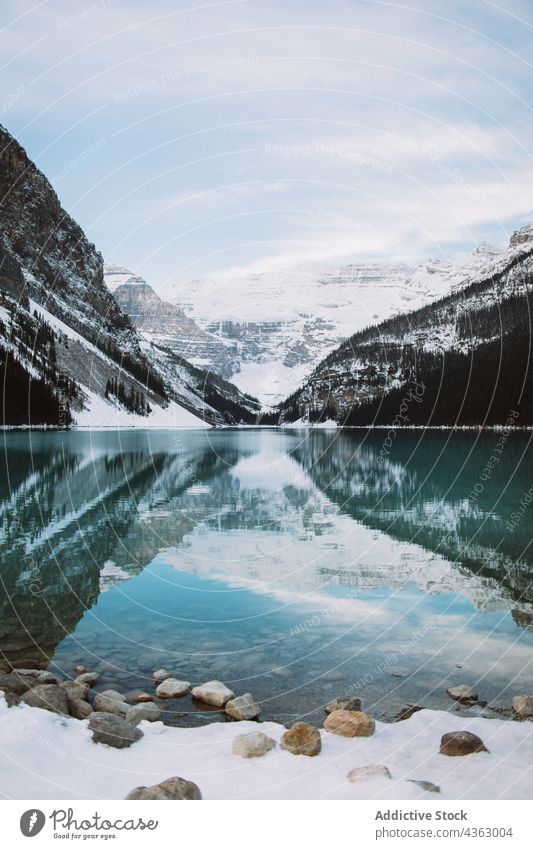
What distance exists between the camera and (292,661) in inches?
502

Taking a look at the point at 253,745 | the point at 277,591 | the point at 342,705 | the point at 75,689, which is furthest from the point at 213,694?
the point at 277,591

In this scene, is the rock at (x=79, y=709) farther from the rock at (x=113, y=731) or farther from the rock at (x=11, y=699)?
the rock at (x=113, y=731)

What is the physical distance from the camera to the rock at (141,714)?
970 cm

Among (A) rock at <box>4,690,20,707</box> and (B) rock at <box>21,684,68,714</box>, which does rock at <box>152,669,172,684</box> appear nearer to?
(B) rock at <box>21,684,68,714</box>

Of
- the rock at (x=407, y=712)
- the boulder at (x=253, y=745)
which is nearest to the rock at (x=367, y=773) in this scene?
the boulder at (x=253, y=745)

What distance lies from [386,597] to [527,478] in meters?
32.2

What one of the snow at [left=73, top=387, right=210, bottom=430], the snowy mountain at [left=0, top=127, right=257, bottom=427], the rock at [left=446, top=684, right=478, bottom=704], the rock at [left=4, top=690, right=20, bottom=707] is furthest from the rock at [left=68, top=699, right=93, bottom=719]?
the snow at [left=73, top=387, right=210, bottom=430]

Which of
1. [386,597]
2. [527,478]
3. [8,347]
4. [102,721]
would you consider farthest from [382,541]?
[8,347]

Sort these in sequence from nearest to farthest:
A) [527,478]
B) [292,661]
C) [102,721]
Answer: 1. [102,721]
2. [292,661]
3. [527,478]

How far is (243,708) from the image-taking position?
10164 mm

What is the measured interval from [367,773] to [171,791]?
2.08m

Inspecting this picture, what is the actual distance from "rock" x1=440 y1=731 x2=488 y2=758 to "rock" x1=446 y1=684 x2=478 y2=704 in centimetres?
287
